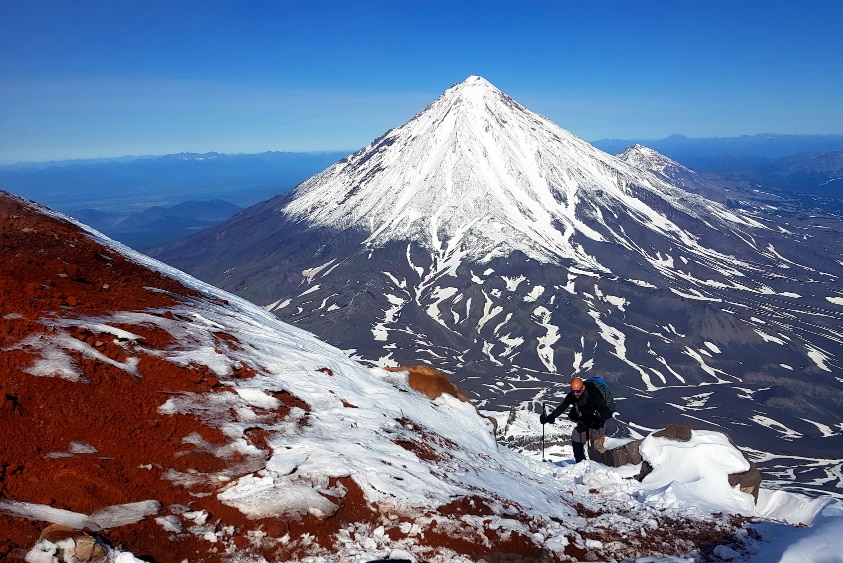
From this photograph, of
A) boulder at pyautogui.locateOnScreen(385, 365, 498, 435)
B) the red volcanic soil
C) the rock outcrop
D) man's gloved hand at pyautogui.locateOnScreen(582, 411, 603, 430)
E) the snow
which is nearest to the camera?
the red volcanic soil

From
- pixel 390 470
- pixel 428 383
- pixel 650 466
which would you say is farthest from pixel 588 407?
pixel 390 470

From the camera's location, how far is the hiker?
1784 cm

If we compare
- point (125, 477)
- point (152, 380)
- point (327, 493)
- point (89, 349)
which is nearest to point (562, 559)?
point (327, 493)

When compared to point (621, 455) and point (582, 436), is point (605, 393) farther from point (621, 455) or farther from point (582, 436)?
point (621, 455)

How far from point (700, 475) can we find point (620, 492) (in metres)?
2.95

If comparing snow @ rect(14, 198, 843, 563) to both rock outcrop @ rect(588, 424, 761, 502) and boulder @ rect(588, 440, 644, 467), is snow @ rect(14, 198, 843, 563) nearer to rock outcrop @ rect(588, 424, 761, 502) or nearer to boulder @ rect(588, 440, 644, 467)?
rock outcrop @ rect(588, 424, 761, 502)

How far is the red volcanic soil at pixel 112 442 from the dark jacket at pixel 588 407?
7.71 m

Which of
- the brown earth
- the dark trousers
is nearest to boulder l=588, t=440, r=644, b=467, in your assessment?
the dark trousers

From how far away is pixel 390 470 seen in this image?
41.7 feet

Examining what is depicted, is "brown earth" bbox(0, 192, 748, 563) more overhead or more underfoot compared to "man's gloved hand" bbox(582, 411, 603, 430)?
more overhead

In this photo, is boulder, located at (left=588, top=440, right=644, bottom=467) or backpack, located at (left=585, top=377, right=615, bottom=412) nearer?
backpack, located at (left=585, top=377, right=615, bottom=412)

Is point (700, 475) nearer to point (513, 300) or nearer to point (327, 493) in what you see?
point (327, 493)

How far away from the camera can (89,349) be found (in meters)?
12.4

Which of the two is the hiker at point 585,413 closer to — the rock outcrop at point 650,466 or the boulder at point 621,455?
the boulder at point 621,455
